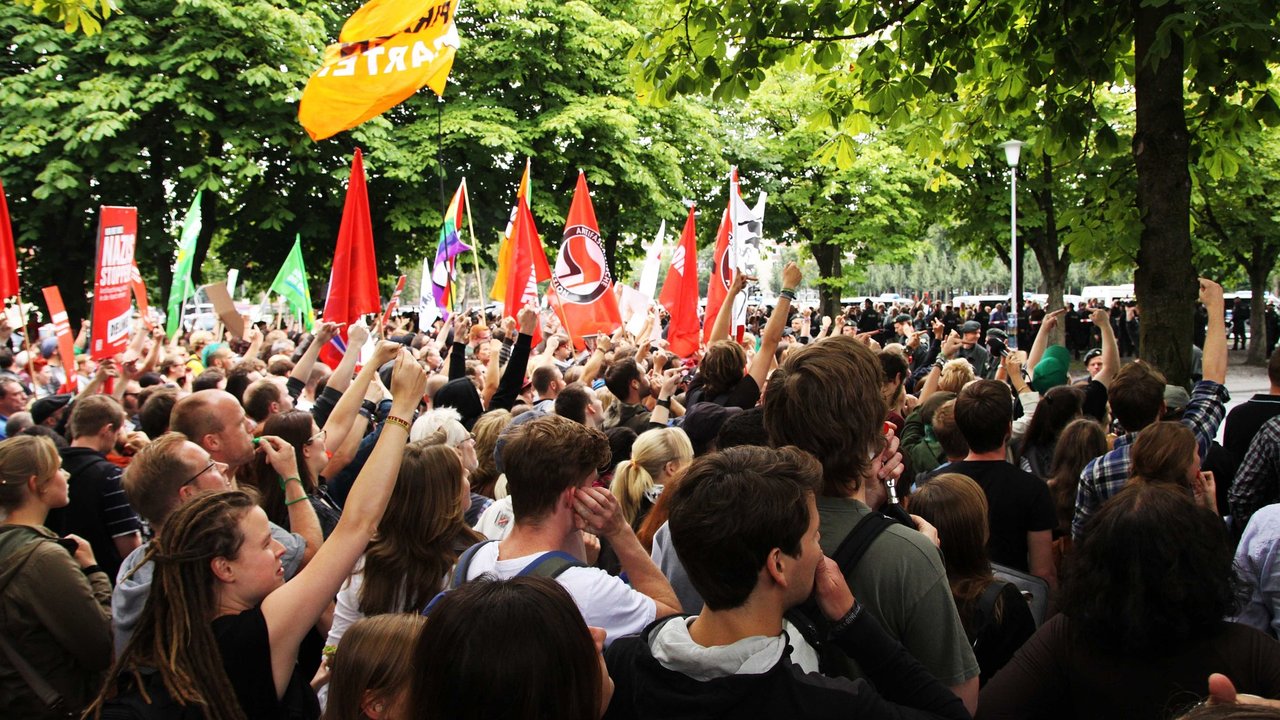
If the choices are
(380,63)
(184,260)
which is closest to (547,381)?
(380,63)

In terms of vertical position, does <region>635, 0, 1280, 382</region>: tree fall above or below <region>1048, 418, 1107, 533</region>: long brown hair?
above

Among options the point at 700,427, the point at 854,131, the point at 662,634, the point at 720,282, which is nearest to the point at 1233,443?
the point at 700,427

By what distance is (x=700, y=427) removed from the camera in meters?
5.22

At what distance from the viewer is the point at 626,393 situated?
685cm

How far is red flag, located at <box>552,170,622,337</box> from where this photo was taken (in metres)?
10.5

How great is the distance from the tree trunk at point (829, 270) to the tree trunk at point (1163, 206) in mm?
31238

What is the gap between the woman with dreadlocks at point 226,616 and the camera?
8.58 feet

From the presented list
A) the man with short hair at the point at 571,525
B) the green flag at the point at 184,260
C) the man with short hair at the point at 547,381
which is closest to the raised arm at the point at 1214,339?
the man with short hair at the point at 571,525

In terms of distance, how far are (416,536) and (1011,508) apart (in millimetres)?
2471

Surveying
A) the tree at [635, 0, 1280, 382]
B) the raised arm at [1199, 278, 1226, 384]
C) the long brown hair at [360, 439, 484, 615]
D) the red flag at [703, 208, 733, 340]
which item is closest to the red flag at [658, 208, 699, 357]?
the red flag at [703, 208, 733, 340]

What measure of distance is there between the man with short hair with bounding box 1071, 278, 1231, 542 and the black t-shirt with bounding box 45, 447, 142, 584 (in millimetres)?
4632

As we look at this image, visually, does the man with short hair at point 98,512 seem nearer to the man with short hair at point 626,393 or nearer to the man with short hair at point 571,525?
the man with short hair at point 626,393

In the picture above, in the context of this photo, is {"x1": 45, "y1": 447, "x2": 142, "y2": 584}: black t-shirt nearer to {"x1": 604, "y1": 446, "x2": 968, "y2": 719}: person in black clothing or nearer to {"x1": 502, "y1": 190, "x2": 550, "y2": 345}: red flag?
{"x1": 604, "y1": 446, "x2": 968, "y2": 719}: person in black clothing

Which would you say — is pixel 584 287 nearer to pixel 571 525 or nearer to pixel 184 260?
pixel 184 260
